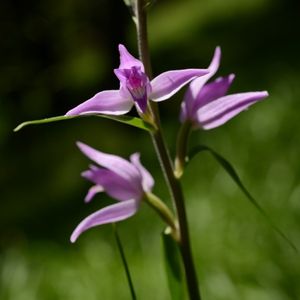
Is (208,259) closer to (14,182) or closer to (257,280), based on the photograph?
(257,280)

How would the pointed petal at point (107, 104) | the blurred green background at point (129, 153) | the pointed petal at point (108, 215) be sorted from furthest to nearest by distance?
the blurred green background at point (129, 153), the pointed petal at point (108, 215), the pointed petal at point (107, 104)

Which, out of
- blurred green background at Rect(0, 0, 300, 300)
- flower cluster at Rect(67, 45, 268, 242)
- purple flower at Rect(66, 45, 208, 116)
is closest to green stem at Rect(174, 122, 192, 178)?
flower cluster at Rect(67, 45, 268, 242)

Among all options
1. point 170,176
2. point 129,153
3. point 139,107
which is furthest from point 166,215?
point 129,153

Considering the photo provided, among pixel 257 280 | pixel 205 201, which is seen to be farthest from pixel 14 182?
pixel 257 280

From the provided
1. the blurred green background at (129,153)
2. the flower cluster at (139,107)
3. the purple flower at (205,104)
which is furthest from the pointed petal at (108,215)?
the blurred green background at (129,153)

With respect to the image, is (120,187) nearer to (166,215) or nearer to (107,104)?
(166,215)

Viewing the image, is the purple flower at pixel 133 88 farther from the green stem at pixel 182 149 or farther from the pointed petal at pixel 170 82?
the green stem at pixel 182 149
